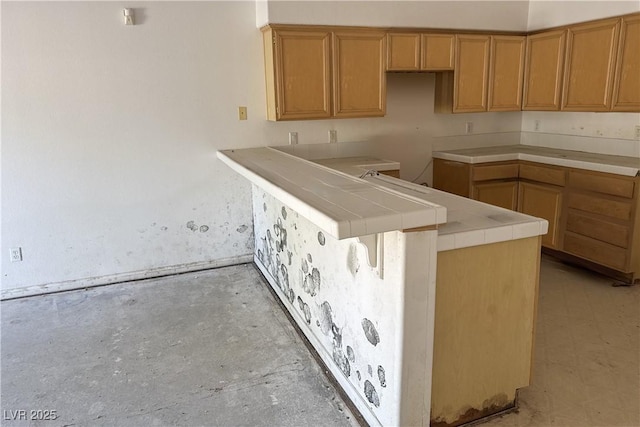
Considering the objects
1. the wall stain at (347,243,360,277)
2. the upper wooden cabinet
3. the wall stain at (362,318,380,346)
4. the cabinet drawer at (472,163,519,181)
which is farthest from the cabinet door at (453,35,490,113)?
the wall stain at (362,318,380,346)

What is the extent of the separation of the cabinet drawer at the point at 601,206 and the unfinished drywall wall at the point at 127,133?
168 cm

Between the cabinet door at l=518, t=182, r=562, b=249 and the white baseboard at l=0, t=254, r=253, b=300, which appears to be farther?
the cabinet door at l=518, t=182, r=562, b=249

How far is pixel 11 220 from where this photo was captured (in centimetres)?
342

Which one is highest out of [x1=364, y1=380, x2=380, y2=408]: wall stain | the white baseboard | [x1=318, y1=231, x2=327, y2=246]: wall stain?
[x1=318, y1=231, x2=327, y2=246]: wall stain

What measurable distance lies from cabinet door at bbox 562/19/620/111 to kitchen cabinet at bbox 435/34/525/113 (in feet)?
1.44

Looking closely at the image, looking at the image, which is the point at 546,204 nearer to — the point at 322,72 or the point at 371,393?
the point at 322,72

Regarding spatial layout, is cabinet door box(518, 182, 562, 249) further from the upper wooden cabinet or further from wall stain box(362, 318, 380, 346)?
wall stain box(362, 318, 380, 346)

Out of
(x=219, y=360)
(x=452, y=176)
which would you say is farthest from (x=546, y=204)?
(x=219, y=360)

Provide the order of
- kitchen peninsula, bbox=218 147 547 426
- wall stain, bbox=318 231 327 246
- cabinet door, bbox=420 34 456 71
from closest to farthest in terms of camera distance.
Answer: kitchen peninsula, bbox=218 147 547 426 → wall stain, bbox=318 231 327 246 → cabinet door, bbox=420 34 456 71

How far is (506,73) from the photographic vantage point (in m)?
4.28

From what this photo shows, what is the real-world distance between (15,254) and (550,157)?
428 centimetres

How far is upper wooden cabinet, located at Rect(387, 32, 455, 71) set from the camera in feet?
12.5

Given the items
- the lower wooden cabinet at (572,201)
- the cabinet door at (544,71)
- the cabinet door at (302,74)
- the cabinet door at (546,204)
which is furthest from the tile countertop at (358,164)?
the cabinet door at (544,71)

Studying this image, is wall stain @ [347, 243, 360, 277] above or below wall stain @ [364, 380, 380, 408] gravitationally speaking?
above
